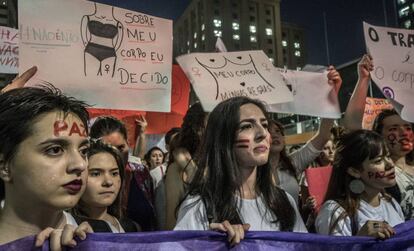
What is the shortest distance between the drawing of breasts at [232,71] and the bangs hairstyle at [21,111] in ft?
6.24

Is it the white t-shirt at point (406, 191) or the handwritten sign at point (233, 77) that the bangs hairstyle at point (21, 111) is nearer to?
the handwritten sign at point (233, 77)

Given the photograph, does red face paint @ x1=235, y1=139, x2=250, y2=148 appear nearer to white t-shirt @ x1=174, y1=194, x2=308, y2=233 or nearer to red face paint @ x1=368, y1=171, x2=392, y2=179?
white t-shirt @ x1=174, y1=194, x2=308, y2=233

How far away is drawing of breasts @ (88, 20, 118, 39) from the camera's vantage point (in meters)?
3.23

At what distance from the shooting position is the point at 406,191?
9.59 ft

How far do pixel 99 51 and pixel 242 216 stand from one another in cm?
176

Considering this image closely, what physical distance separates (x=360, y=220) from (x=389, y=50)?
1.89 m

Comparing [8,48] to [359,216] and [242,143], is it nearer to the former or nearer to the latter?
[242,143]

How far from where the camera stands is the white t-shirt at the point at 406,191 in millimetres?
2822

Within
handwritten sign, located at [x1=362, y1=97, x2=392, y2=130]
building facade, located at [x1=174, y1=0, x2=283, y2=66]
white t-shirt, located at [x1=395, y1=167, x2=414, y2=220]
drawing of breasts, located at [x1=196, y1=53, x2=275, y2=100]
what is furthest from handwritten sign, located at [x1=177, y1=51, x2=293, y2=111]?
building facade, located at [x1=174, y1=0, x2=283, y2=66]

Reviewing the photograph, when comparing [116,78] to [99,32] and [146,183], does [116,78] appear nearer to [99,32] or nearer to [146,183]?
[99,32]

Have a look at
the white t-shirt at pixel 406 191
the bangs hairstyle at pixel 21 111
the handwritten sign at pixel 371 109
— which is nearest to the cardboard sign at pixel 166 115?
the white t-shirt at pixel 406 191

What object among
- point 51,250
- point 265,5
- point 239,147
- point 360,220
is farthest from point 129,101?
point 265,5

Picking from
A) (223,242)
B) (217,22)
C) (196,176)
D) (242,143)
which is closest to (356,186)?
(242,143)

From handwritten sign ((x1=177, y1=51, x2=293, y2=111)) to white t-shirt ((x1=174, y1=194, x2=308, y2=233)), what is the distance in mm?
1185
